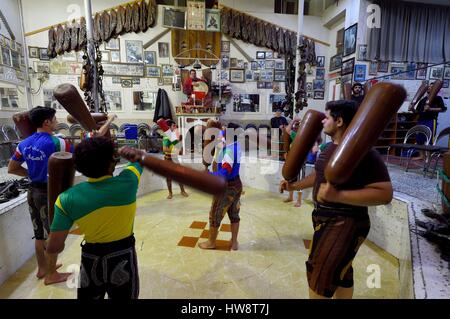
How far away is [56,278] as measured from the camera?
86.9 inches

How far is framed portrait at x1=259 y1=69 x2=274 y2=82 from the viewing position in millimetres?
7934

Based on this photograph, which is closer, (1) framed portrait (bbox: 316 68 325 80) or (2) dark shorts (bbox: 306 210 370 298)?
(2) dark shorts (bbox: 306 210 370 298)

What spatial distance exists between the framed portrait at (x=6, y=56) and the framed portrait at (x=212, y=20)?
5.14 meters

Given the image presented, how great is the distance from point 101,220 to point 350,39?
7.89 metres

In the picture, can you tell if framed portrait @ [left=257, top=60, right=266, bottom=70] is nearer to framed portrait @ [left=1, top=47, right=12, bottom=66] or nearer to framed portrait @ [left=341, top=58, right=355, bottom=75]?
framed portrait @ [left=341, top=58, right=355, bottom=75]

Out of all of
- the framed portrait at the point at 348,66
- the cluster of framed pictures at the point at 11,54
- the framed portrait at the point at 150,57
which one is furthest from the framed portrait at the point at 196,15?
the cluster of framed pictures at the point at 11,54

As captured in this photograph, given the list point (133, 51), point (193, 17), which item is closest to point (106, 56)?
point (133, 51)

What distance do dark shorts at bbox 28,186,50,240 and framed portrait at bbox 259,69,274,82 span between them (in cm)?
718

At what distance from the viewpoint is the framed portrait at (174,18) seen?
7078 millimetres

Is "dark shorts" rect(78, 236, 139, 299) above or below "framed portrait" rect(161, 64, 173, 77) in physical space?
below

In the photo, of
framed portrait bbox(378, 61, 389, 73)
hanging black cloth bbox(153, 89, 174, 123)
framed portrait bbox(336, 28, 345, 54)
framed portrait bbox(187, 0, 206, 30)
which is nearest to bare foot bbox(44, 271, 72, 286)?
hanging black cloth bbox(153, 89, 174, 123)

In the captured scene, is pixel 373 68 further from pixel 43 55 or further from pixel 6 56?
pixel 6 56

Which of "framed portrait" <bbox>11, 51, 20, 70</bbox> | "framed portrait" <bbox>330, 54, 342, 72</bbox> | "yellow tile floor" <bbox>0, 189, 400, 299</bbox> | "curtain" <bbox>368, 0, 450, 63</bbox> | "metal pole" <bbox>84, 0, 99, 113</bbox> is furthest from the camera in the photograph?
"framed portrait" <bbox>330, 54, 342, 72</bbox>

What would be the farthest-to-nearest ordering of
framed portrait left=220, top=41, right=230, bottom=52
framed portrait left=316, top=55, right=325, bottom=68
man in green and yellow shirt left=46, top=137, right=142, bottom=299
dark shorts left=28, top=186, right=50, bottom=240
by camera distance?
framed portrait left=316, top=55, right=325, bottom=68 → framed portrait left=220, top=41, right=230, bottom=52 → dark shorts left=28, top=186, right=50, bottom=240 → man in green and yellow shirt left=46, top=137, right=142, bottom=299
